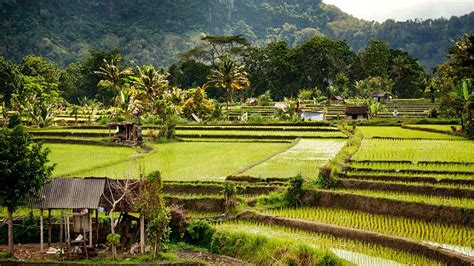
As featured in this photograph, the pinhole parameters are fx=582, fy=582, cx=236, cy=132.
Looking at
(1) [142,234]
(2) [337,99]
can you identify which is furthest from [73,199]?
(2) [337,99]

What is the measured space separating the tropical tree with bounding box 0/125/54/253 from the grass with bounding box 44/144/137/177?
571cm

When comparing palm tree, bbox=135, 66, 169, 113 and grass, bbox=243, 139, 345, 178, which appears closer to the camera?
grass, bbox=243, 139, 345, 178

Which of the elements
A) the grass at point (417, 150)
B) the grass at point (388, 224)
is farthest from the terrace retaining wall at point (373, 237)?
the grass at point (417, 150)

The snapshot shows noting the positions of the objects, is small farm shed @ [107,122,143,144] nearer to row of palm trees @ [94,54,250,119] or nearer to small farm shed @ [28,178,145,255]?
row of palm trees @ [94,54,250,119]

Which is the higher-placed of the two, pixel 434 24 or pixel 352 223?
pixel 434 24

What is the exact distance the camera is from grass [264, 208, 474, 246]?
1087 centimetres

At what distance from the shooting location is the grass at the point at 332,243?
32.4 feet

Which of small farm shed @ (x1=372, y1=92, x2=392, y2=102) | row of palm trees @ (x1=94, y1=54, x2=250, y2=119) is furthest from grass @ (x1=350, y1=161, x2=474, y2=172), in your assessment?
small farm shed @ (x1=372, y1=92, x2=392, y2=102)

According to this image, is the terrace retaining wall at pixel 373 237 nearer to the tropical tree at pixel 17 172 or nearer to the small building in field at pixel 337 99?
the tropical tree at pixel 17 172

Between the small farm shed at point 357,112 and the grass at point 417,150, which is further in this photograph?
the small farm shed at point 357,112

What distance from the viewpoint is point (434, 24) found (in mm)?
131500

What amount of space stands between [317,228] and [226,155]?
982 cm

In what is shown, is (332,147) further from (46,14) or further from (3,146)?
(46,14)

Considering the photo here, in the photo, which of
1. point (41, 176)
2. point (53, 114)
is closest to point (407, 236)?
point (41, 176)
